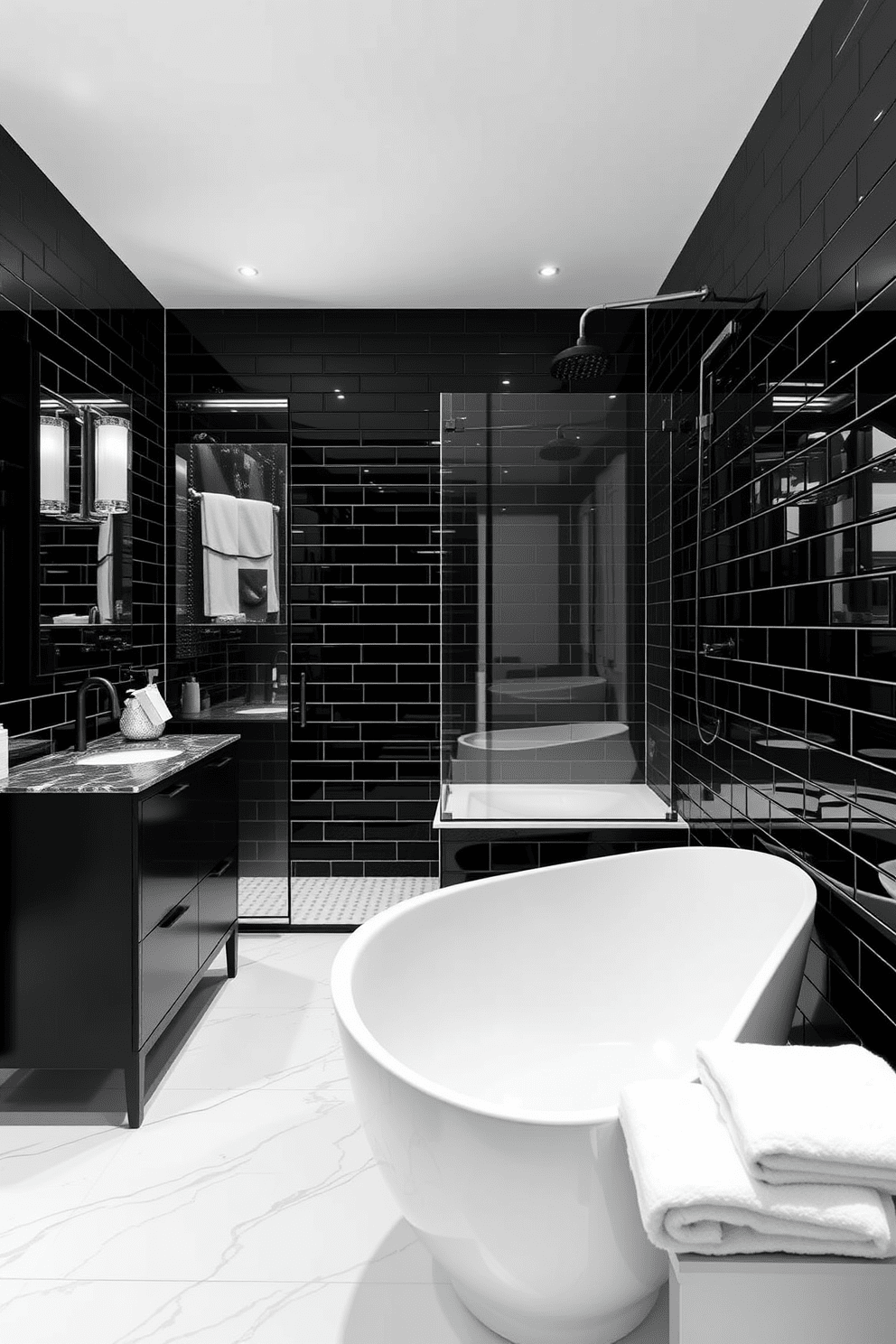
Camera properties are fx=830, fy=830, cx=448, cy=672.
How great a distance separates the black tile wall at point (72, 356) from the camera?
2.81 m

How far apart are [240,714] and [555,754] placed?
181cm

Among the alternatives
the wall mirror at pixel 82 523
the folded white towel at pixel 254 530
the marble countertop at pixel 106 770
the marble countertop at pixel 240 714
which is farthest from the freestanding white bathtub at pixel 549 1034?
the folded white towel at pixel 254 530

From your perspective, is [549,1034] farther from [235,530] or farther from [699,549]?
[235,530]

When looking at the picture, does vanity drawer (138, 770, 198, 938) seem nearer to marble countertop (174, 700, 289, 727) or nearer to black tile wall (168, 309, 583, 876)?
marble countertop (174, 700, 289, 727)

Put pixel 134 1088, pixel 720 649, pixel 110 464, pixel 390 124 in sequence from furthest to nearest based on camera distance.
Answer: pixel 110 464 < pixel 720 649 < pixel 390 124 < pixel 134 1088

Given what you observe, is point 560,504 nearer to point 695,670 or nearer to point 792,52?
point 695,670

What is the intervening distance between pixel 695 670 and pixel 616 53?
1.97 m

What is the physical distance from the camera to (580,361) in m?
3.23

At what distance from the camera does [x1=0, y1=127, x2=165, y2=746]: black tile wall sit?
2.81 meters

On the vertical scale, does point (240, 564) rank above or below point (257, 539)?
below

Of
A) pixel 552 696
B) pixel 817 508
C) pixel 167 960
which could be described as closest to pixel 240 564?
pixel 552 696

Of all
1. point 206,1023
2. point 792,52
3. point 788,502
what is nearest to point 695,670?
point 788,502

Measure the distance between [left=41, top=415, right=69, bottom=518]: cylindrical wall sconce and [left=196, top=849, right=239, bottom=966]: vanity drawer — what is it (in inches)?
58.2

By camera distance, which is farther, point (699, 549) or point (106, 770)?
point (699, 549)
